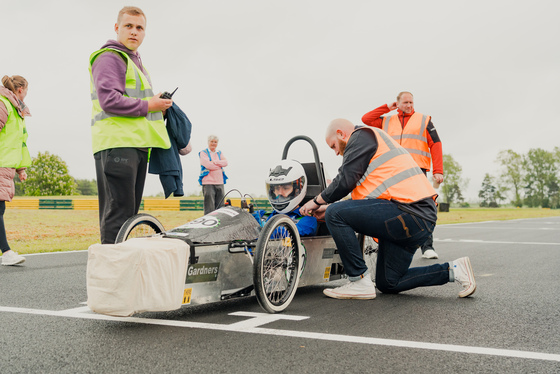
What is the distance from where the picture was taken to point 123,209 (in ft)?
13.3

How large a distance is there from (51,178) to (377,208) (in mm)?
73651

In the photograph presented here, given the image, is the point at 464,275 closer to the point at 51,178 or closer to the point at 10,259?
the point at 10,259

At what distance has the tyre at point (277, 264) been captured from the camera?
3.59 metres

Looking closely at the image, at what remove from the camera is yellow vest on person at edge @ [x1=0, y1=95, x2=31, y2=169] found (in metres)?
6.77

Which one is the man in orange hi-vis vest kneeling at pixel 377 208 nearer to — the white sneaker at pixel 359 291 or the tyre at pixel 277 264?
the white sneaker at pixel 359 291

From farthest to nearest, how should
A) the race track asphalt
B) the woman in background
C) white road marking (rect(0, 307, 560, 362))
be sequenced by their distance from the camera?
1. the woman in background
2. white road marking (rect(0, 307, 560, 362))
3. the race track asphalt

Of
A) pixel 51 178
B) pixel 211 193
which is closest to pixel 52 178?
pixel 51 178

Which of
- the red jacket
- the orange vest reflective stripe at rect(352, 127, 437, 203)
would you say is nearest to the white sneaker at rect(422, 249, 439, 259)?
the red jacket

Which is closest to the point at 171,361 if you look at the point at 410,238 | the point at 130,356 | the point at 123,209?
the point at 130,356

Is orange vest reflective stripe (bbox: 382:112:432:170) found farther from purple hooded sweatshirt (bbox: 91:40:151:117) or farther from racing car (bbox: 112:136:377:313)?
purple hooded sweatshirt (bbox: 91:40:151:117)

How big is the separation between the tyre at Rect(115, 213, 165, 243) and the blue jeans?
147 cm

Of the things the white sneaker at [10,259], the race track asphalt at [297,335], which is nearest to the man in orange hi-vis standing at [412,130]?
the race track asphalt at [297,335]

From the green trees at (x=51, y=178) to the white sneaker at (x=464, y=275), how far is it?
71326 millimetres

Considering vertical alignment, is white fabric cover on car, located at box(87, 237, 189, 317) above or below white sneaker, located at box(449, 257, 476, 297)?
above
